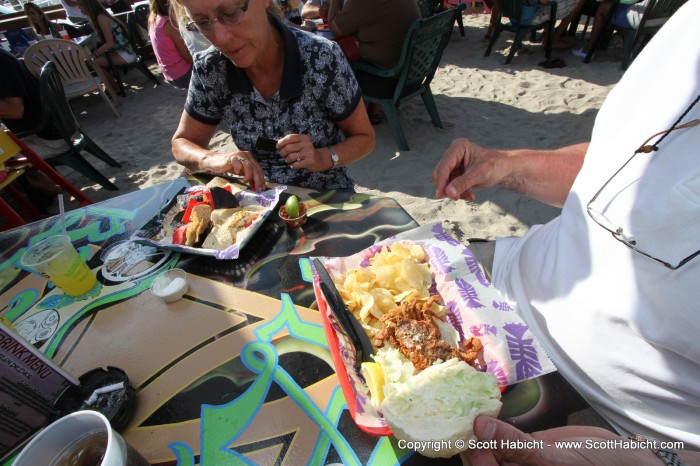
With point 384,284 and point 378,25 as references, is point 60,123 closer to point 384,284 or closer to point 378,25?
point 378,25

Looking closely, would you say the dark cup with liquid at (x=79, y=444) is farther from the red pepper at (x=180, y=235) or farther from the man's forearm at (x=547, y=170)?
the man's forearm at (x=547, y=170)

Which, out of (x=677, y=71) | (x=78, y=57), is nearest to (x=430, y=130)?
(x=677, y=71)

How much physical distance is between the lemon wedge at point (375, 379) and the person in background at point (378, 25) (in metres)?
4.12

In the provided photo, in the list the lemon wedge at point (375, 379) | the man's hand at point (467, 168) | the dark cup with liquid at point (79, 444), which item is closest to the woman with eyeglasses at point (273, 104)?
the man's hand at point (467, 168)

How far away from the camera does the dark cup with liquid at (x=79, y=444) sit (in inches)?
26.9

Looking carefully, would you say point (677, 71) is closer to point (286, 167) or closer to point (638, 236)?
point (638, 236)

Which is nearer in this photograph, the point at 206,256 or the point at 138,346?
the point at 138,346

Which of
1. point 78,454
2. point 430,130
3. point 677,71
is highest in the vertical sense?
point 677,71

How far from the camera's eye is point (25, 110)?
11.6ft

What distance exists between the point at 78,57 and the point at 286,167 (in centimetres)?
574

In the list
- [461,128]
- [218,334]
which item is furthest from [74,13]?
[218,334]

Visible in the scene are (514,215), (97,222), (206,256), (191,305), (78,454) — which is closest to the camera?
(78,454)

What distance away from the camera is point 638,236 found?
40.4 inches

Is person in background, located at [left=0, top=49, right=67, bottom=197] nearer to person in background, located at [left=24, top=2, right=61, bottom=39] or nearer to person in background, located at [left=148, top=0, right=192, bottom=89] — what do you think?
person in background, located at [left=148, top=0, right=192, bottom=89]
